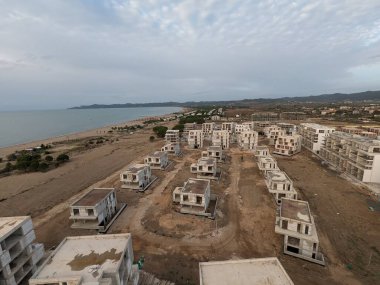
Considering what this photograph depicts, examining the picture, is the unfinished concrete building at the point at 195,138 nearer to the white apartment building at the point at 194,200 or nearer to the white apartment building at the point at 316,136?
the white apartment building at the point at 316,136

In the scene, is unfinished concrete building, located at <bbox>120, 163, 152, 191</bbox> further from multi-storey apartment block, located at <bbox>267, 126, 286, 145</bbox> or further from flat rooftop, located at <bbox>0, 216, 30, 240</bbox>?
multi-storey apartment block, located at <bbox>267, 126, 286, 145</bbox>

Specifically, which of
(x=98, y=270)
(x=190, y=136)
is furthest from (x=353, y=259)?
(x=190, y=136)

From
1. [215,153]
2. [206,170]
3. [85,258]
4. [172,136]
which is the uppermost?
[85,258]

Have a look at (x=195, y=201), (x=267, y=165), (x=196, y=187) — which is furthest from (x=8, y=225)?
(x=267, y=165)

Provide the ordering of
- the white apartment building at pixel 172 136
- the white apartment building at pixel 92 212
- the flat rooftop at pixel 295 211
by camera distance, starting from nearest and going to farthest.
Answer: the flat rooftop at pixel 295 211 → the white apartment building at pixel 92 212 → the white apartment building at pixel 172 136

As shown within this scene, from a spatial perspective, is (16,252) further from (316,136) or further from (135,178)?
(316,136)

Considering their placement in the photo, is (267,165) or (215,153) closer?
(267,165)

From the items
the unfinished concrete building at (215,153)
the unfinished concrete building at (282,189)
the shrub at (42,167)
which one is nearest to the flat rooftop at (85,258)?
the unfinished concrete building at (282,189)
